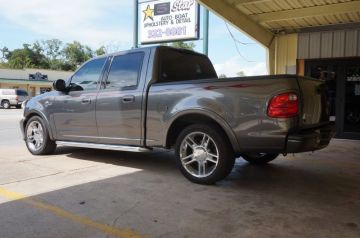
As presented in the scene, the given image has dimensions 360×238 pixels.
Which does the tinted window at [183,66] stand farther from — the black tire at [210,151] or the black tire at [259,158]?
the black tire at [259,158]

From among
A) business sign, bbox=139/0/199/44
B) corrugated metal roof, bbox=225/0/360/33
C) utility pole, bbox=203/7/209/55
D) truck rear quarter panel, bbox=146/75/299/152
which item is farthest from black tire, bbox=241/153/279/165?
business sign, bbox=139/0/199/44

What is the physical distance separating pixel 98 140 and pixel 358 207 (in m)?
4.01

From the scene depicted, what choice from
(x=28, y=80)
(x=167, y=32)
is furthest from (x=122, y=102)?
(x=28, y=80)

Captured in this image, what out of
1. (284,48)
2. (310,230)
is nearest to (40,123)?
(310,230)

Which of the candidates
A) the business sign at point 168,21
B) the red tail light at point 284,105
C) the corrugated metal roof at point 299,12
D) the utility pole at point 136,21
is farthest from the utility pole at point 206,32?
the red tail light at point 284,105

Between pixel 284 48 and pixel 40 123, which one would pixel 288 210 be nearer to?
pixel 40 123

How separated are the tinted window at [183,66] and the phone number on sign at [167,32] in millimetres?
10174

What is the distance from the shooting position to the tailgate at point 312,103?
4.81m

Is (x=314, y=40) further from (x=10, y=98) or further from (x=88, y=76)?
(x=10, y=98)

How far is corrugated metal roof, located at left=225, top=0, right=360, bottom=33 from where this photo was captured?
962 centimetres

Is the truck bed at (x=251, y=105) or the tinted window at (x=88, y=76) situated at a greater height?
the tinted window at (x=88, y=76)

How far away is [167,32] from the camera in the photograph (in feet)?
56.6

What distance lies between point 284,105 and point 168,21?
13.3m

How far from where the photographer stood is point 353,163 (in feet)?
24.0
